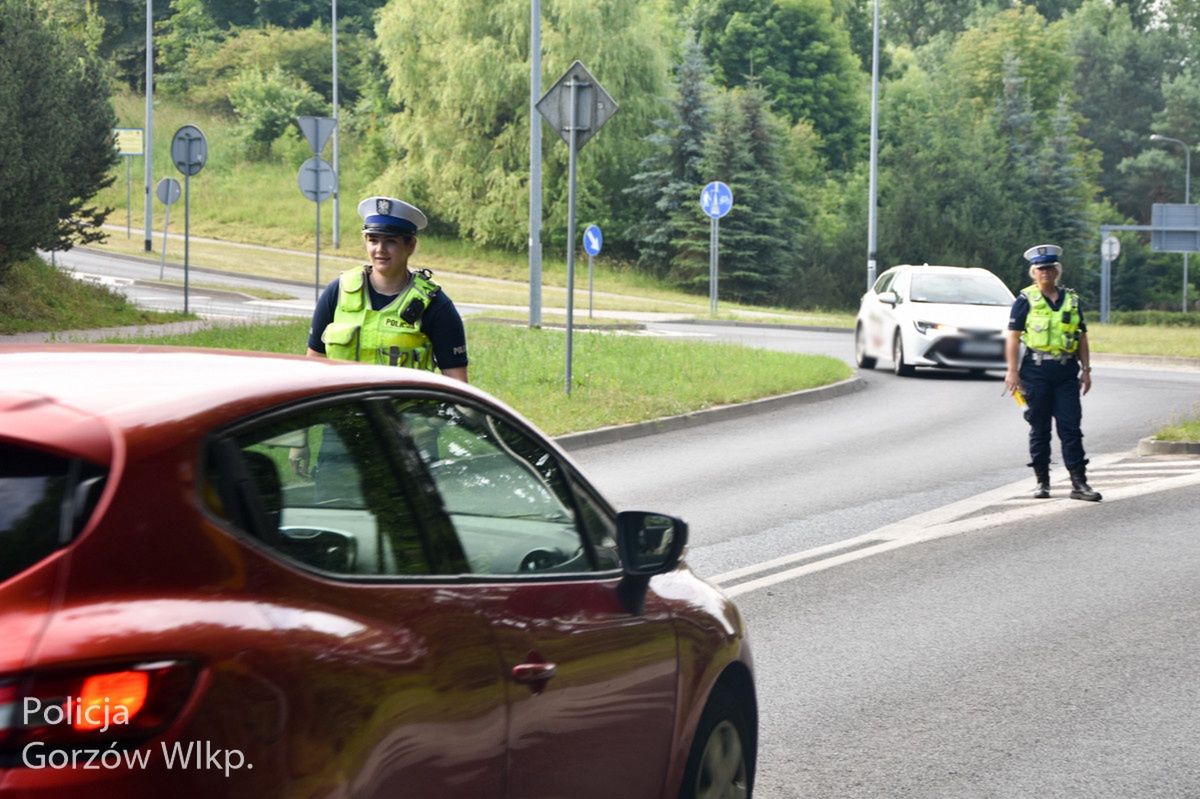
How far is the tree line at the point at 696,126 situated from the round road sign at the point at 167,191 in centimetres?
1656

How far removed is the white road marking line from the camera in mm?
9938

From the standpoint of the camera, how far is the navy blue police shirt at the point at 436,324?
7.41m

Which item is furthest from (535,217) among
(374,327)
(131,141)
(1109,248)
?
(1109,248)

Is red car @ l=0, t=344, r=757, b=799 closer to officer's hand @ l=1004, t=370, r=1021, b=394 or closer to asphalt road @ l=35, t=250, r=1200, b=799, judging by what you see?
asphalt road @ l=35, t=250, r=1200, b=799

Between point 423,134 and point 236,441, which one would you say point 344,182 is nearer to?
point 423,134

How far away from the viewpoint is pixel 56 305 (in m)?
29.6

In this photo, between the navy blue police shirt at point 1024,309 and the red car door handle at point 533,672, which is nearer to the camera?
the red car door handle at point 533,672

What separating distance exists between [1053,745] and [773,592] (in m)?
3.09

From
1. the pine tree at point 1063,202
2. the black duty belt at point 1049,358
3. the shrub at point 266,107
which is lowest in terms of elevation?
the black duty belt at point 1049,358

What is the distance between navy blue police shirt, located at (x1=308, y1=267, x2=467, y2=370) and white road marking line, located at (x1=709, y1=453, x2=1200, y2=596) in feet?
7.55

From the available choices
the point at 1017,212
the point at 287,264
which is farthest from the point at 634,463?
the point at 1017,212

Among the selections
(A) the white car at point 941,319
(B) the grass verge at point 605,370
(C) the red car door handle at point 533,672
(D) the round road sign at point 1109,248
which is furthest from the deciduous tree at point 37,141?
(D) the round road sign at point 1109,248

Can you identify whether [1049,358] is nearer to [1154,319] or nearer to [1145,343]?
[1145,343]

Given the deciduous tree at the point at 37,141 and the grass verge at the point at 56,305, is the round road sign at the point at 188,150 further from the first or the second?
the grass verge at the point at 56,305
